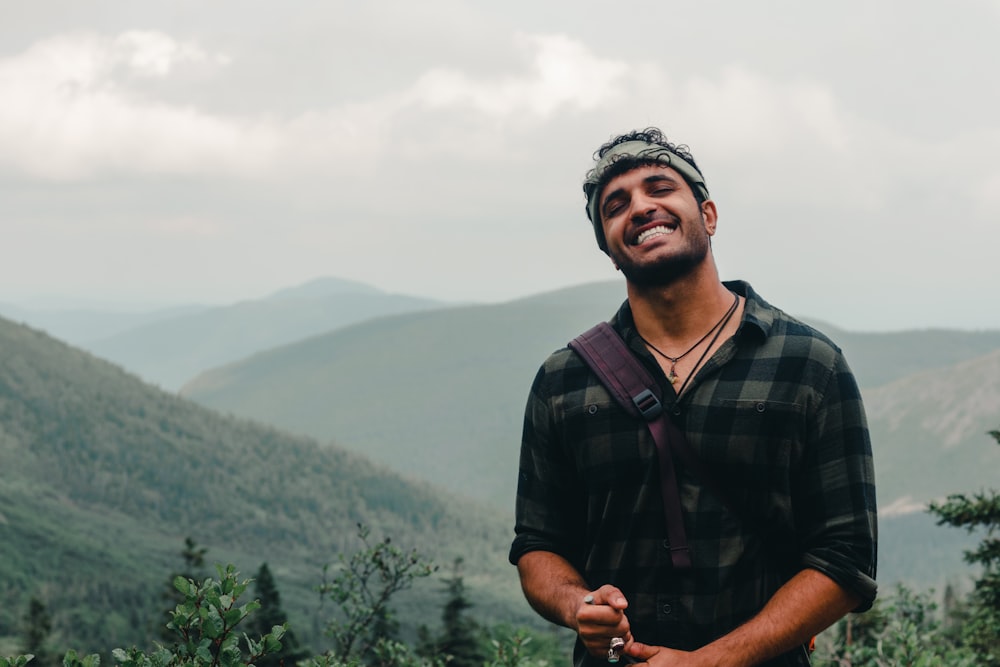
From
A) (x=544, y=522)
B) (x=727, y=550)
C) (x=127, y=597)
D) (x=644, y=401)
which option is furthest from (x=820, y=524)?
(x=127, y=597)

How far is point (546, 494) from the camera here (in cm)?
538

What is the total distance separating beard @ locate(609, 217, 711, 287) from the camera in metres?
5.10

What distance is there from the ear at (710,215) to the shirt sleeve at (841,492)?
1.01 metres

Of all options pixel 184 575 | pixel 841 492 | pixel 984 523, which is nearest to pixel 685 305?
pixel 841 492

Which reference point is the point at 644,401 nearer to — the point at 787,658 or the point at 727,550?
the point at 727,550

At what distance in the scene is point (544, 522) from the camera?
5.38 meters

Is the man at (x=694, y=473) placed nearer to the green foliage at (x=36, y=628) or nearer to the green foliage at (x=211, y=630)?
the green foliage at (x=211, y=630)

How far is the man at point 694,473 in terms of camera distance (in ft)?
15.5

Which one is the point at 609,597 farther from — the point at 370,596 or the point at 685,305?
the point at 370,596

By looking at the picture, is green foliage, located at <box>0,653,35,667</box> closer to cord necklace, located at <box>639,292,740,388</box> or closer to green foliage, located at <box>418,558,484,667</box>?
cord necklace, located at <box>639,292,740,388</box>

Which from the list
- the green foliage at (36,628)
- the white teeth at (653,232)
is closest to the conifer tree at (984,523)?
the white teeth at (653,232)

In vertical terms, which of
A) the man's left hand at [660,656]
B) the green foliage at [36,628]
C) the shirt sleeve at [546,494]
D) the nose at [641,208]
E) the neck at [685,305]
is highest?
the nose at [641,208]

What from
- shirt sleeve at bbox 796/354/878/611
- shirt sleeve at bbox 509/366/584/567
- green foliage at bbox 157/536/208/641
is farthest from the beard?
green foliage at bbox 157/536/208/641

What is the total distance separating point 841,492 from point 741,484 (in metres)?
0.45
